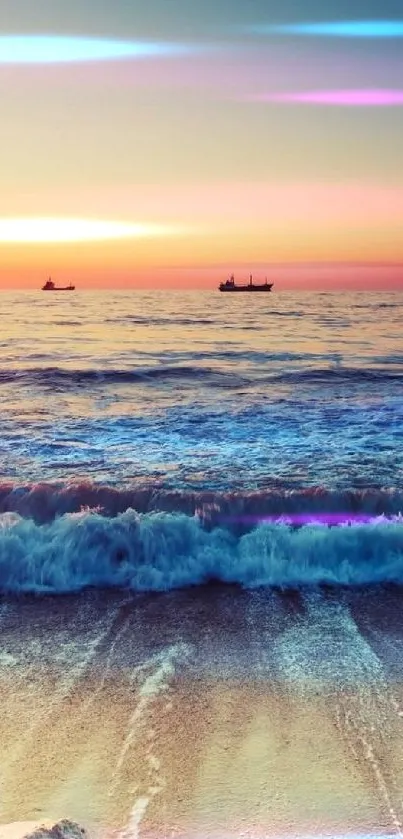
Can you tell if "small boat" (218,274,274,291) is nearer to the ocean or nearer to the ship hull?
the ship hull

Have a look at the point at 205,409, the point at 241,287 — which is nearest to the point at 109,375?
the point at 205,409

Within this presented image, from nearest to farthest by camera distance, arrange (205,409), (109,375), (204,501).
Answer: (204,501), (205,409), (109,375)

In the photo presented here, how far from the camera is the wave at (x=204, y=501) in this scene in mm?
6613

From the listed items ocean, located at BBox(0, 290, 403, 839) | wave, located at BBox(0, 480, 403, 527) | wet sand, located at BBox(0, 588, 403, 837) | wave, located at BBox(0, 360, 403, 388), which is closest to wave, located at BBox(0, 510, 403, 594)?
ocean, located at BBox(0, 290, 403, 839)

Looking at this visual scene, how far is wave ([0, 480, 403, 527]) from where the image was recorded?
661 cm

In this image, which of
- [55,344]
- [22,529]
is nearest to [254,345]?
[55,344]

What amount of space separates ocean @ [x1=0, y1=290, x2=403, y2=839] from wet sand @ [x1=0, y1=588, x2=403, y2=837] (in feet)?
0.04

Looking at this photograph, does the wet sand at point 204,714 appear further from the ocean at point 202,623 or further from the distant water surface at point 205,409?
the distant water surface at point 205,409

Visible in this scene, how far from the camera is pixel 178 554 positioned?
18.7 feet

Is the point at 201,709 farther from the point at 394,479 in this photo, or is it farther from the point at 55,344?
the point at 55,344

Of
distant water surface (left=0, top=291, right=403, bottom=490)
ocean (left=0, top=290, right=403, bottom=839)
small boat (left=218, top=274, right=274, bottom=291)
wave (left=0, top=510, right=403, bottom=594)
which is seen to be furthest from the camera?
small boat (left=218, top=274, right=274, bottom=291)

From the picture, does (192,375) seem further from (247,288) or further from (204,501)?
(247,288)

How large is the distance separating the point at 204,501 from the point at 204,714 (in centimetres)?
329

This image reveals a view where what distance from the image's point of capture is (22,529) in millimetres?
5781
